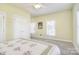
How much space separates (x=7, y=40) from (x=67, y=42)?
105cm

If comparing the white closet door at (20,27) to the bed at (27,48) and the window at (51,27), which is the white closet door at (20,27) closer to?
the bed at (27,48)

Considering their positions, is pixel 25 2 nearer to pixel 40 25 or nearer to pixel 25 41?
pixel 40 25

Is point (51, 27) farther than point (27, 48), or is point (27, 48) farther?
point (51, 27)

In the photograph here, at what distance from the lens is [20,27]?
1732 millimetres

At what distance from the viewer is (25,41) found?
1.72 metres

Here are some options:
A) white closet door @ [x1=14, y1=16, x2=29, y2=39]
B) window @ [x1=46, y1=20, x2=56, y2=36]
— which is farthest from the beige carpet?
white closet door @ [x1=14, y1=16, x2=29, y2=39]

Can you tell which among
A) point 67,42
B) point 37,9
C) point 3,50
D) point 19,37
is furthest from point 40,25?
point 3,50

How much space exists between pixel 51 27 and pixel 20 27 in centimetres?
57

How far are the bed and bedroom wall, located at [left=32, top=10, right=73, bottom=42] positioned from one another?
200 mm

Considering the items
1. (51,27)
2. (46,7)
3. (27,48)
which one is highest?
(46,7)

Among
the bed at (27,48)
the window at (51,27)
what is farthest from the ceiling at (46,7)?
the bed at (27,48)

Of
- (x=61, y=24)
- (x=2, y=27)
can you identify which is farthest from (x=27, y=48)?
(x=61, y=24)

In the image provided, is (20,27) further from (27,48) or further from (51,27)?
(51,27)

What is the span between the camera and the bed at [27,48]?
1.58 meters
